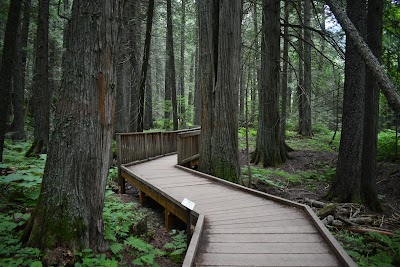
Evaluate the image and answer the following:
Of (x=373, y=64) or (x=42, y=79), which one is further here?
(x=42, y=79)

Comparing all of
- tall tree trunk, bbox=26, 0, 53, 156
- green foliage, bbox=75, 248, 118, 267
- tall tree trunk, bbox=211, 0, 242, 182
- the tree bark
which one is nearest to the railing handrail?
tall tree trunk, bbox=211, 0, 242, 182

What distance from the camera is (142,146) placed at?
965cm

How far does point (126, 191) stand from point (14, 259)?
5167mm

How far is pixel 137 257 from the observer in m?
3.99

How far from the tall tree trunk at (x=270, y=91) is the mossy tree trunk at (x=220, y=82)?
366 cm

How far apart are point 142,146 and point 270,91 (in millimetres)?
4979

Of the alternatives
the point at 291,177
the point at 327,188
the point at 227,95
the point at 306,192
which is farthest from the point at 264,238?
the point at 291,177

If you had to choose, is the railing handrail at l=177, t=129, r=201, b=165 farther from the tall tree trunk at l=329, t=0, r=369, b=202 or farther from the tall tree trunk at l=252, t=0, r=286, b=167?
the tall tree trunk at l=329, t=0, r=369, b=202

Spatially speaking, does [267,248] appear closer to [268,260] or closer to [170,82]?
[268,260]

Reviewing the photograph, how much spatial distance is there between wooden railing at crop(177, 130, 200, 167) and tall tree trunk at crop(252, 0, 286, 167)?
2.48 m

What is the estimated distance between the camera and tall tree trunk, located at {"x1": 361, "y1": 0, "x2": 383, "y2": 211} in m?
7.21

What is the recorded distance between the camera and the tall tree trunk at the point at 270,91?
10.6 metres

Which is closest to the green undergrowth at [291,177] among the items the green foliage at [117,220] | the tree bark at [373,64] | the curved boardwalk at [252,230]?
the curved boardwalk at [252,230]

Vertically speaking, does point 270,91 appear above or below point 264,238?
above
